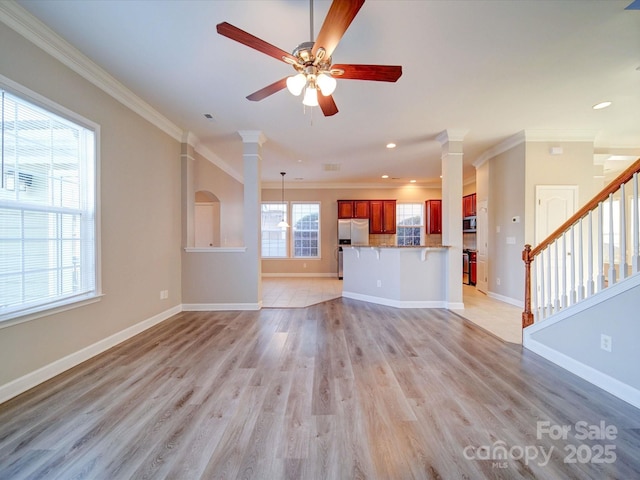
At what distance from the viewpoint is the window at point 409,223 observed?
813cm

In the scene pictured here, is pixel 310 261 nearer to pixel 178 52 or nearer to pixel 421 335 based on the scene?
pixel 421 335

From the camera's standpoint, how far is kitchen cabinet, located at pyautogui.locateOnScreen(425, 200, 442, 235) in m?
7.88

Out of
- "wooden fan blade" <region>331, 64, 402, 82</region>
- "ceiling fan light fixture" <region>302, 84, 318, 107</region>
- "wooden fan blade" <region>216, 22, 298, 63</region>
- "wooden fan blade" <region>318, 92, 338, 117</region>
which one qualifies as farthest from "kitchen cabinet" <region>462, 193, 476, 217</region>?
"wooden fan blade" <region>216, 22, 298, 63</region>

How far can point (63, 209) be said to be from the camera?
2412 mm

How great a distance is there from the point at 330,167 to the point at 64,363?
5444 millimetres

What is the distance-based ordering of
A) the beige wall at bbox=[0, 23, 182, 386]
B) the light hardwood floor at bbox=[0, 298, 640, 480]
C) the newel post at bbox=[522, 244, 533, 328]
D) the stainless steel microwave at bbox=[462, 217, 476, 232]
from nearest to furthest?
the light hardwood floor at bbox=[0, 298, 640, 480] < the beige wall at bbox=[0, 23, 182, 386] < the newel post at bbox=[522, 244, 533, 328] < the stainless steel microwave at bbox=[462, 217, 476, 232]

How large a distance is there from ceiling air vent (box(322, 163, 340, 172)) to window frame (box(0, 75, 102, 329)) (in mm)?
4214

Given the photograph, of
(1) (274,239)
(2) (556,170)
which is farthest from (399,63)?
(1) (274,239)

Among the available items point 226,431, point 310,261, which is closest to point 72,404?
point 226,431

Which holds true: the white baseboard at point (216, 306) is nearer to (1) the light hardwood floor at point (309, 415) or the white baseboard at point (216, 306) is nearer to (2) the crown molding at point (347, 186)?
(1) the light hardwood floor at point (309, 415)

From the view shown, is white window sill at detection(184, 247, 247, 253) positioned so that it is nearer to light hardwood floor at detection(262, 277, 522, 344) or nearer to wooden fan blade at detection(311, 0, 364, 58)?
light hardwood floor at detection(262, 277, 522, 344)

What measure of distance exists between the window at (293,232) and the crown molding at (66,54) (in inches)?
189

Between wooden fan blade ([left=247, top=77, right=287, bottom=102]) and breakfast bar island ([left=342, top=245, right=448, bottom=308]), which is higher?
wooden fan blade ([left=247, top=77, right=287, bottom=102])

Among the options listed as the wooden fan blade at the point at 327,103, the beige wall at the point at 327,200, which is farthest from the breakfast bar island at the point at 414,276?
the beige wall at the point at 327,200
